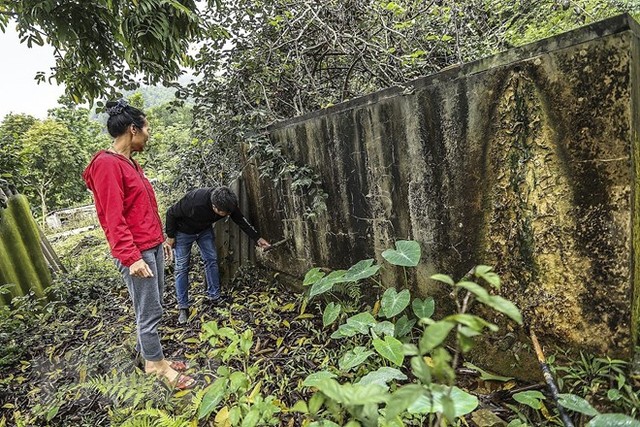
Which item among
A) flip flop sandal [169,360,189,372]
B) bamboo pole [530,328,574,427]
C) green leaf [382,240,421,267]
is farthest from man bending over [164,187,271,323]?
bamboo pole [530,328,574,427]

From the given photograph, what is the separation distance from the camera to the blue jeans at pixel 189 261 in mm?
3375

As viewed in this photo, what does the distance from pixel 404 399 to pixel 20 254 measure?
5.03 meters

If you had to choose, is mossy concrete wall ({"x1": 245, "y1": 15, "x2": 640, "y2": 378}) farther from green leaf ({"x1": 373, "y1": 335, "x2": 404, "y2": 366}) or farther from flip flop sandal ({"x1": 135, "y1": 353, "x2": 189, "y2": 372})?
flip flop sandal ({"x1": 135, "y1": 353, "x2": 189, "y2": 372})

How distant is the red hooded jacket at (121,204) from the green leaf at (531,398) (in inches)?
92.1

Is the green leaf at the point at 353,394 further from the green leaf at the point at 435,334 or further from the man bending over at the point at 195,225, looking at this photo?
the man bending over at the point at 195,225

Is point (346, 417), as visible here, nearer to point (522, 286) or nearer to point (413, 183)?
point (522, 286)

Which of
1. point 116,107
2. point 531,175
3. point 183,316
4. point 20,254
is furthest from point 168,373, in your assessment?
point 20,254

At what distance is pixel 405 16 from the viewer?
3.66m

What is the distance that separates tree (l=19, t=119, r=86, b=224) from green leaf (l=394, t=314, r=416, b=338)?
58.6ft

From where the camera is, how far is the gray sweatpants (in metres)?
2.30

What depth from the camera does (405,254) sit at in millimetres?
2098

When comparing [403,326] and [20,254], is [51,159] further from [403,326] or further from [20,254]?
[403,326]

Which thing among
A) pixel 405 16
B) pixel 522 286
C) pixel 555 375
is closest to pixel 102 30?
→ pixel 405 16

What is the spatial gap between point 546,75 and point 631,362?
1404mm
